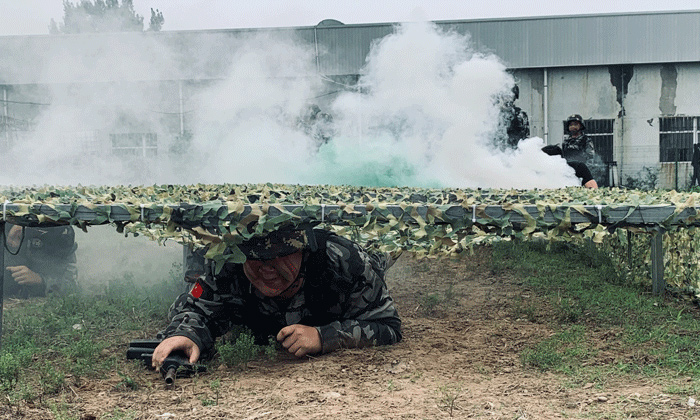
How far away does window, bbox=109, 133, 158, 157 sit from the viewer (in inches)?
739

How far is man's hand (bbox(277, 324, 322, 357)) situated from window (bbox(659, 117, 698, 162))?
56.7 ft

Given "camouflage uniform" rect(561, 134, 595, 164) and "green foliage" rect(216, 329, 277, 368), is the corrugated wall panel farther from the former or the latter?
"green foliage" rect(216, 329, 277, 368)

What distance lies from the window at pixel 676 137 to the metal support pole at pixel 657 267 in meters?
13.0

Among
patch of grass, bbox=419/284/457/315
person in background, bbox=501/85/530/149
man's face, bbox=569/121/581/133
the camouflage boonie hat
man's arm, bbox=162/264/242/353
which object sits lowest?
patch of grass, bbox=419/284/457/315

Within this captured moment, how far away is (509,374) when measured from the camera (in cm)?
437

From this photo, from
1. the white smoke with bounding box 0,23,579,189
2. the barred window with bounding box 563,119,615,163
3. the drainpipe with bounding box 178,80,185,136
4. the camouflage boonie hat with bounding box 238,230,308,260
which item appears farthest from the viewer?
the barred window with bounding box 563,119,615,163

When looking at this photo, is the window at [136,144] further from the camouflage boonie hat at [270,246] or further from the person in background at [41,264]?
the camouflage boonie hat at [270,246]

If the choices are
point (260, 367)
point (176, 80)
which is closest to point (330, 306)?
point (260, 367)

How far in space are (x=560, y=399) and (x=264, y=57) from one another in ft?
52.2

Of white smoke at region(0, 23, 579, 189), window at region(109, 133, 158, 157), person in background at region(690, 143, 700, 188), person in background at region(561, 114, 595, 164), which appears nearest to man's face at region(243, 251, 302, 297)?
person in background at region(561, 114, 595, 164)

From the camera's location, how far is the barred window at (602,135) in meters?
19.3

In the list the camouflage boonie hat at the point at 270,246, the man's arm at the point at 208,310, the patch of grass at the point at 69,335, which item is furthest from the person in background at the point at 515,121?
the camouflage boonie hat at the point at 270,246

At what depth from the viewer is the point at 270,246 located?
4367 mm

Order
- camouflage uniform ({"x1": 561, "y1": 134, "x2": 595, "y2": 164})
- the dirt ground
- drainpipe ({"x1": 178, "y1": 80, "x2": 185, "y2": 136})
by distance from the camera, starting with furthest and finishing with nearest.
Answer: drainpipe ({"x1": 178, "y1": 80, "x2": 185, "y2": 136})
camouflage uniform ({"x1": 561, "y1": 134, "x2": 595, "y2": 164})
the dirt ground
